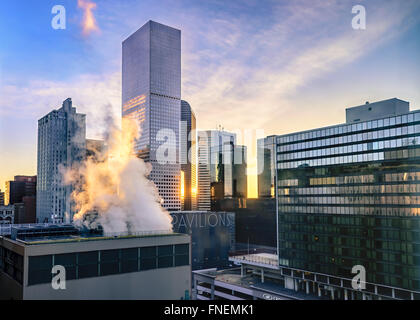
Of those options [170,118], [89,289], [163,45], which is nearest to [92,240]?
[89,289]

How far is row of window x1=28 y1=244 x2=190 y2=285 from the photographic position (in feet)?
80.3

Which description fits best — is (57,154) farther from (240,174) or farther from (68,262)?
(68,262)

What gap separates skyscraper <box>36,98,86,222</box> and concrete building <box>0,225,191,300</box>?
118m

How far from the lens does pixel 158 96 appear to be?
535 feet

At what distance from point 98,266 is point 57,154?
5370 inches

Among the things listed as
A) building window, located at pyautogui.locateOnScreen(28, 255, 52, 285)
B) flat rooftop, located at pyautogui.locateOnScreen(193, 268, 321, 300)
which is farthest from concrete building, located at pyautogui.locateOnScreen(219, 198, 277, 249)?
building window, located at pyautogui.locateOnScreen(28, 255, 52, 285)

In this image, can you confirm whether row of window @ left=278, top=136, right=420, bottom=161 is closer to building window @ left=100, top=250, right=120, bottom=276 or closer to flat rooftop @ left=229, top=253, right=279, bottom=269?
flat rooftop @ left=229, top=253, right=279, bottom=269

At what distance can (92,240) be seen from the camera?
2739 centimetres

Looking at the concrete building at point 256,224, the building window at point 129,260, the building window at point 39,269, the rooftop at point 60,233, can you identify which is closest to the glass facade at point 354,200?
the rooftop at point 60,233

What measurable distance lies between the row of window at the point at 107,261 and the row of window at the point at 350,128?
3352 cm

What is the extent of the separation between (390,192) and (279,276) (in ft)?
83.7

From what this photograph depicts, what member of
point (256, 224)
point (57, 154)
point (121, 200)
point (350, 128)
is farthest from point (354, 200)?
point (57, 154)

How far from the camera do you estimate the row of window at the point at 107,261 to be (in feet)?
80.3
